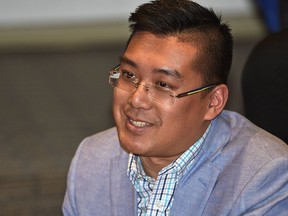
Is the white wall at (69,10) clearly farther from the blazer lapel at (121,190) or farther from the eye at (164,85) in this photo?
the eye at (164,85)

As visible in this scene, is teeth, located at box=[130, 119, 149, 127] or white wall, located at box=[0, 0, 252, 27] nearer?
teeth, located at box=[130, 119, 149, 127]

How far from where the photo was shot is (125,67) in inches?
92.0

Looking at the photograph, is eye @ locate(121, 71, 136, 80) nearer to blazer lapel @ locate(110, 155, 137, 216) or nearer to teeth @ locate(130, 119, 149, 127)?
teeth @ locate(130, 119, 149, 127)

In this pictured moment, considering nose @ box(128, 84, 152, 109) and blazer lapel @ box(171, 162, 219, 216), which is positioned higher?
nose @ box(128, 84, 152, 109)

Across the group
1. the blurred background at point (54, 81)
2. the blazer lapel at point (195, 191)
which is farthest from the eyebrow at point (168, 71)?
the blurred background at point (54, 81)

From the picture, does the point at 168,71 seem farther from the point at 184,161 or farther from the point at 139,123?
the point at 184,161

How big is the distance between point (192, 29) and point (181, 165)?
0.41 m

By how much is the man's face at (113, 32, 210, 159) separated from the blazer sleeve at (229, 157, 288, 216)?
250 mm

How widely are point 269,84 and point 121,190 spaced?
1.97ft

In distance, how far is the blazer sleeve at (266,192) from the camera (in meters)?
2.24

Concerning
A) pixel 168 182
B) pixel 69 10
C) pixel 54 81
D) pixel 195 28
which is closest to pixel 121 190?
pixel 168 182

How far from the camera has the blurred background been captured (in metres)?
4.85

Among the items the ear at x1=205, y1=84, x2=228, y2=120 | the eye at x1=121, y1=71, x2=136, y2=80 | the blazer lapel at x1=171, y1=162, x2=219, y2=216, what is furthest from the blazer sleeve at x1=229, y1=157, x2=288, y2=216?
the eye at x1=121, y1=71, x2=136, y2=80

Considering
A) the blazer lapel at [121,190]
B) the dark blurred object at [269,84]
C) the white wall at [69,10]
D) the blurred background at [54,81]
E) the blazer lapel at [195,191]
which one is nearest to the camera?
the blazer lapel at [195,191]
